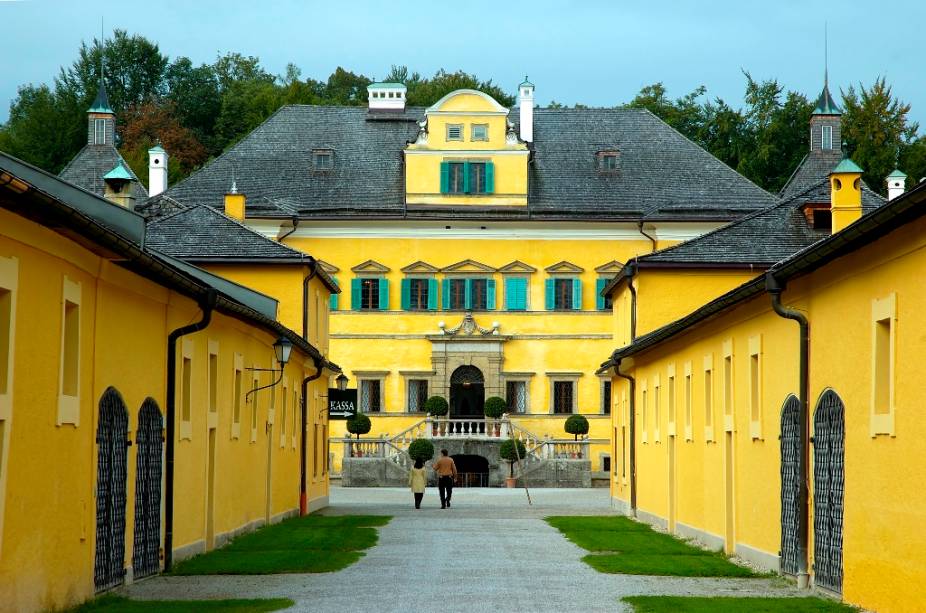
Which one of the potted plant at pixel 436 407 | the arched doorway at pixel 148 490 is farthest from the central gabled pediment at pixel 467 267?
the arched doorway at pixel 148 490

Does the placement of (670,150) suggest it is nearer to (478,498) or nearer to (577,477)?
(577,477)

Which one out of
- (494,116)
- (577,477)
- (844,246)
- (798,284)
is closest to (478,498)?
(577,477)

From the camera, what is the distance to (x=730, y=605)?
1566 centimetres

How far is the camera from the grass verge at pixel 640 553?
65.6ft

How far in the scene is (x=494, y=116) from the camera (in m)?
64.0

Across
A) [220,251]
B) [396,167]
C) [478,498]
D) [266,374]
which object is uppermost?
[396,167]

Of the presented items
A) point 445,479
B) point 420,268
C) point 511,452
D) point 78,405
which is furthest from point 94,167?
point 78,405

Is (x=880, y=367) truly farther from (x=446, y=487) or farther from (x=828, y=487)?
(x=446, y=487)

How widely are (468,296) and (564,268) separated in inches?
153

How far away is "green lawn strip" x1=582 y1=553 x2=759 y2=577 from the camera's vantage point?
1970 cm

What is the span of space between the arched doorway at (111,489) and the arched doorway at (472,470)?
131 ft

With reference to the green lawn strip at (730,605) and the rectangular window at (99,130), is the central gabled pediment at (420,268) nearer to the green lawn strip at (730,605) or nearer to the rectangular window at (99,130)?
the rectangular window at (99,130)

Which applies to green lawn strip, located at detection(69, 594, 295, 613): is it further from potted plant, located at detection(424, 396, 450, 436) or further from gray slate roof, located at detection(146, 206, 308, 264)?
potted plant, located at detection(424, 396, 450, 436)

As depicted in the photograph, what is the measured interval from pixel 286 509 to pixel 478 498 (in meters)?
13.0
